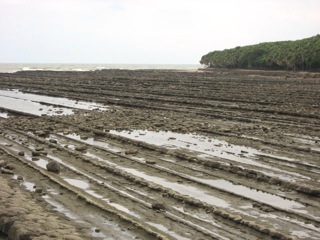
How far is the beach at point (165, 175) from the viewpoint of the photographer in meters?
5.52

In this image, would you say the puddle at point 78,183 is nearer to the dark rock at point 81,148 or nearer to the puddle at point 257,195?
the puddle at point 257,195

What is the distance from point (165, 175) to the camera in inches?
315

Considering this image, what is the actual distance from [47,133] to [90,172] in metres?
4.50

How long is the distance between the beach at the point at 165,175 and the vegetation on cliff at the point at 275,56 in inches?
1481

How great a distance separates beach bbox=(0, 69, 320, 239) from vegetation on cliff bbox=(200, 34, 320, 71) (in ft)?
123

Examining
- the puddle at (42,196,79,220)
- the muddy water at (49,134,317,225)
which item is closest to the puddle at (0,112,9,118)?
the muddy water at (49,134,317,225)

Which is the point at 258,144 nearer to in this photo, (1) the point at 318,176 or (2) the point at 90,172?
(1) the point at 318,176

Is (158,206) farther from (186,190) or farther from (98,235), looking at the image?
(98,235)

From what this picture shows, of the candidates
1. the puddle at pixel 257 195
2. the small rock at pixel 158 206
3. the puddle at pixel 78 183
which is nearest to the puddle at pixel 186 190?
the puddle at pixel 257 195

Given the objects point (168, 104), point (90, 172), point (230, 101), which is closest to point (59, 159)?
point (90, 172)

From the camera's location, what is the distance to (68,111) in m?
18.3

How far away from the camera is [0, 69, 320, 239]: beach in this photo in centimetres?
552

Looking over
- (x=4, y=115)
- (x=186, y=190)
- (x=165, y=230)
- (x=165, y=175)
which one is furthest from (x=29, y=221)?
(x=4, y=115)

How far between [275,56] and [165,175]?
52378mm
